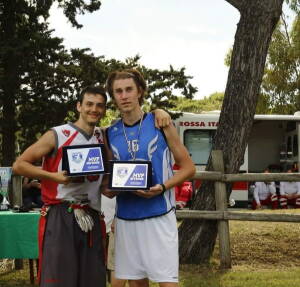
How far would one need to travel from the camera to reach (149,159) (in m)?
3.61

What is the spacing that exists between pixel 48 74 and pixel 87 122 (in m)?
13.8

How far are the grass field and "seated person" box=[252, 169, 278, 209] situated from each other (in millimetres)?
5665

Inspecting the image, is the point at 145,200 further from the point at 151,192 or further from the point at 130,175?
the point at 130,175

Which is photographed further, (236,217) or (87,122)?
(236,217)

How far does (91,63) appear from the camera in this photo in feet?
59.9

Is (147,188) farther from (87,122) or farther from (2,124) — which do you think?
(2,124)

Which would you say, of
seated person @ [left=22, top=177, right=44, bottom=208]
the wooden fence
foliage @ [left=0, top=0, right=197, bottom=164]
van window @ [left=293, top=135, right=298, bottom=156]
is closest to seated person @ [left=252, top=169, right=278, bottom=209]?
van window @ [left=293, top=135, right=298, bottom=156]

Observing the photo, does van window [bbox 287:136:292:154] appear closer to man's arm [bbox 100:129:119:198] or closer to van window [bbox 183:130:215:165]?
van window [bbox 183:130:215:165]

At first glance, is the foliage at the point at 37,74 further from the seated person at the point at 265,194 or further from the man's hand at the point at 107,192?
the man's hand at the point at 107,192

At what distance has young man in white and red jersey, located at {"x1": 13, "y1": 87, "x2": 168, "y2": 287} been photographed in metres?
3.57

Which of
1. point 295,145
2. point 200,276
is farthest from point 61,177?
point 295,145

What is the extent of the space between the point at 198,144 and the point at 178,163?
12.8m

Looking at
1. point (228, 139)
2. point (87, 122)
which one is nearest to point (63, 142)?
point (87, 122)

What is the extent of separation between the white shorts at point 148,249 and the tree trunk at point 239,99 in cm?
436
